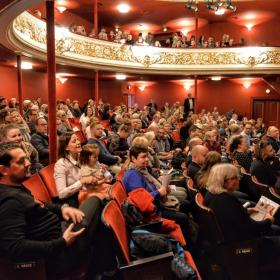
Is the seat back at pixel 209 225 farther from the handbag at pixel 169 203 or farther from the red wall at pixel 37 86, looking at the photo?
the red wall at pixel 37 86

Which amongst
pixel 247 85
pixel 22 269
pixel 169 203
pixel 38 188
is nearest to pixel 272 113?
pixel 247 85

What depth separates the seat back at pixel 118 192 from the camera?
7.93 feet

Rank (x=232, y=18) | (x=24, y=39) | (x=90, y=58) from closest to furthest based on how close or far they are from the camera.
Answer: (x=24, y=39) → (x=90, y=58) → (x=232, y=18)

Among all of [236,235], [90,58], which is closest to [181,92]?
[90,58]

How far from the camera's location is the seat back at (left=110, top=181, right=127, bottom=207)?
7.93 feet

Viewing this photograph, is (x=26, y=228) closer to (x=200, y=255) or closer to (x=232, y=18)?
(x=200, y=255)

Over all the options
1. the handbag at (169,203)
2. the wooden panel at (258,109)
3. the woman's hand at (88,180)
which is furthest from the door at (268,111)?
the woman's hand at (88,180)

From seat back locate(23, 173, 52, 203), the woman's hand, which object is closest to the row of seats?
the woman's hand

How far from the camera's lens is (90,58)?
1029 centimetres

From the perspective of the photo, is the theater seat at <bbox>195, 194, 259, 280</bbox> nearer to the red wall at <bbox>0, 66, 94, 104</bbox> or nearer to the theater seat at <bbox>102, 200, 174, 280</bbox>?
the theater seat at <bbox>102, 200, 174, 280</bbox>

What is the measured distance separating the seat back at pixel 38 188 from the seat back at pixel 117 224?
82 centimetres

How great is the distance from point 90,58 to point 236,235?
29.1ft

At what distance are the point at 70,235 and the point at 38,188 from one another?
41.7 inches

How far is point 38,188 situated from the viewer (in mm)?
2785
